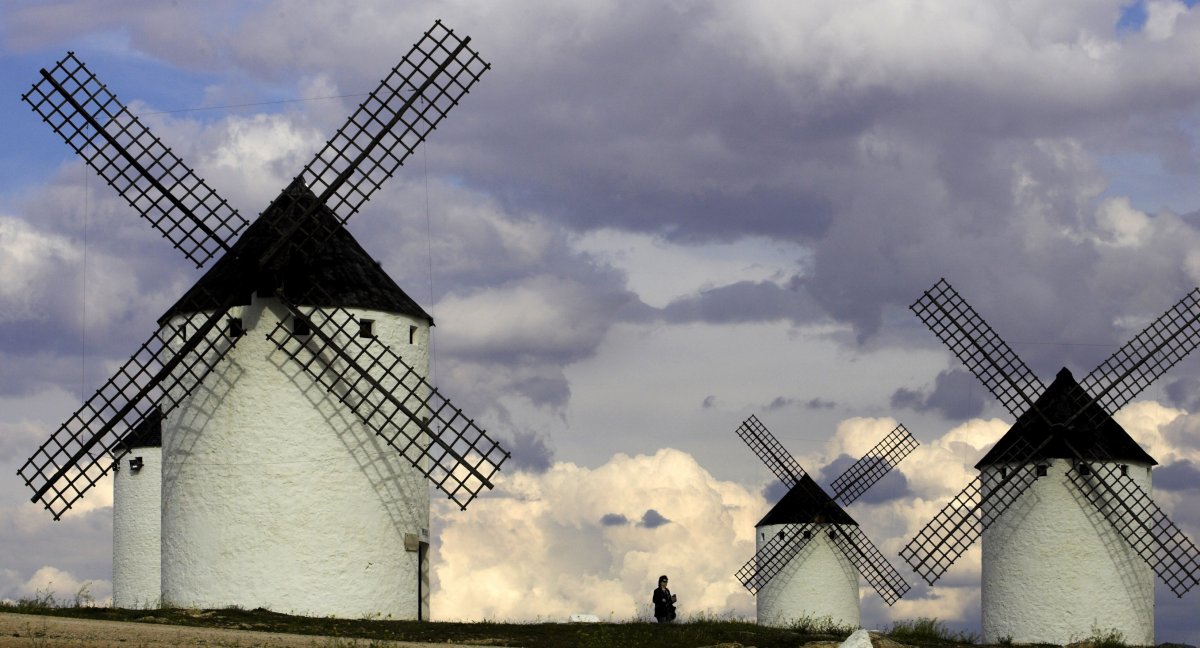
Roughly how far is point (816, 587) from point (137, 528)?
17080mm

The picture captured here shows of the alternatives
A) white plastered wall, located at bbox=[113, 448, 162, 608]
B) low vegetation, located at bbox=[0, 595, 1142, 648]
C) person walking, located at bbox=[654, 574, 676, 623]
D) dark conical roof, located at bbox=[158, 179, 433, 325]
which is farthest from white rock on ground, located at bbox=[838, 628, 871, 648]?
white plastered wall, located at bbox=[113, 448, 162, 608]

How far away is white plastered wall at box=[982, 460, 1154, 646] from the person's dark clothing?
28.9 feet

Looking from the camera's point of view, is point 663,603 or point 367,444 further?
point 663,603

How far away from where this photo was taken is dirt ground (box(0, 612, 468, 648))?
20.1 metres

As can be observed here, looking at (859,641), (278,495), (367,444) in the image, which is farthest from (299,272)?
(859,641)

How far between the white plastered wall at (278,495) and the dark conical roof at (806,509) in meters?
20.1

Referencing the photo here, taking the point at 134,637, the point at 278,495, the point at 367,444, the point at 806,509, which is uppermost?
the point at 806,509

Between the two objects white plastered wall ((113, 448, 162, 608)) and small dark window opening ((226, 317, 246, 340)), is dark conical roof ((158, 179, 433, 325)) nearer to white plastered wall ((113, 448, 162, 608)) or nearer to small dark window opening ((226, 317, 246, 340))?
small dark window opening ((226, 317, 246, 340))

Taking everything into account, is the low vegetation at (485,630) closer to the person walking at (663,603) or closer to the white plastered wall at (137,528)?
the person walking at (663,603)

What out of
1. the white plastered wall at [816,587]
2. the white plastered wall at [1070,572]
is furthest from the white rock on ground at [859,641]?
the white plastered wall at [816,587]

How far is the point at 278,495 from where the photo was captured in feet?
86.6

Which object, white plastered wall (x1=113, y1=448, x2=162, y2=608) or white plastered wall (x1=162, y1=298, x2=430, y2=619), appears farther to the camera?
white plastered wall (x1=113, y1=448, x2=162, y2=608)

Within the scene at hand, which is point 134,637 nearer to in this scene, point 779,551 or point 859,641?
point 859,641

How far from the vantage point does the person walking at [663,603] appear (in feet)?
94.8
